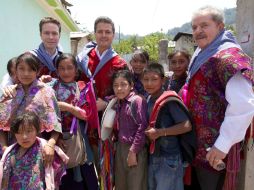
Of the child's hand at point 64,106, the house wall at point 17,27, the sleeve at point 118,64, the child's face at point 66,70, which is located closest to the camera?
the child's hand at point 64,106

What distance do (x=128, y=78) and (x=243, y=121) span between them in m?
1.28

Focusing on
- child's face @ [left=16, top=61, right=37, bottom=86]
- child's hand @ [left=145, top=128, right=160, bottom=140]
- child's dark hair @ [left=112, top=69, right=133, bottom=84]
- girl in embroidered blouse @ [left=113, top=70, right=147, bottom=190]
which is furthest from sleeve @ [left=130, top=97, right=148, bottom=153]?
child's face @ [left=16, top=61, right=37, bottom=86]

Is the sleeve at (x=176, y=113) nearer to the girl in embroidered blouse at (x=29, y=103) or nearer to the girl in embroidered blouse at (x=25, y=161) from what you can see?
the girl in embroidered blouse at (x=29, y=103)

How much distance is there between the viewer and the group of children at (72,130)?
268 centimetres

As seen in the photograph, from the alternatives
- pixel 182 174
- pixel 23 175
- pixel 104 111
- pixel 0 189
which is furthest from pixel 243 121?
pixel 0 189

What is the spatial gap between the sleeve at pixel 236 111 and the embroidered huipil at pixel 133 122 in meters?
0.81

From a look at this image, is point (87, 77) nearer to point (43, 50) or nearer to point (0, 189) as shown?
point (43, 50)

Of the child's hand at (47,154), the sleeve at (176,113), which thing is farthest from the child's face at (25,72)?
the sleeve at (176,113)

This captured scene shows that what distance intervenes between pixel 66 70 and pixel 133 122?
2.73ft

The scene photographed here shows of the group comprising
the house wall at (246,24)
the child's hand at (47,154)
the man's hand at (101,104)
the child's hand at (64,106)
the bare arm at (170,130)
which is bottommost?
the child's hand at (47,154)

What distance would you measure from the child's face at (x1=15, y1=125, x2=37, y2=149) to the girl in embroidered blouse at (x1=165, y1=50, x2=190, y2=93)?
1541 mm

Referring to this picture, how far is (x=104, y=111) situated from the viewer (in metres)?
3.38

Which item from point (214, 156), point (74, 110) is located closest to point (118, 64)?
point (74, 110)

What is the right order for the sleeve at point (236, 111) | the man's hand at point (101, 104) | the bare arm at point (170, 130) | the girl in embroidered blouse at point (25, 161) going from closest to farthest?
the sleeve at point (236, 111) → the girl in embroidered blouse at point (25, 161) → the bare arm at point (170, 130) → the man's hand at point (101, 104)
